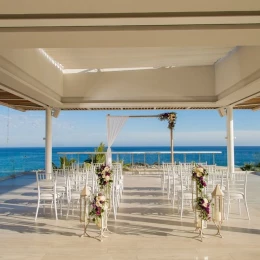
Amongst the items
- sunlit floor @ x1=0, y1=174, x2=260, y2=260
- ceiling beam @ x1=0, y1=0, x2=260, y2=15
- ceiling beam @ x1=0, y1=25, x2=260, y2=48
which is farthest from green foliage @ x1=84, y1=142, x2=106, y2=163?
ceiling beam @ x1=0, y1=0, x2=260, y2=15

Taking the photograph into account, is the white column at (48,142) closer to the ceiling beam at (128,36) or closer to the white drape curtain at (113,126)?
the white drape curtain at (113,126)

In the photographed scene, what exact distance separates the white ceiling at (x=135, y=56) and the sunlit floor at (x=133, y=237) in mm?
3915

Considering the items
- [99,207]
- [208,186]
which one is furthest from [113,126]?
[99,207]

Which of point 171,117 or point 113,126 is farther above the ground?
point 171,117

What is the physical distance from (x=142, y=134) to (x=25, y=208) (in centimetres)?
3386

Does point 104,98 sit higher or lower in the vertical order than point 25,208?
higher

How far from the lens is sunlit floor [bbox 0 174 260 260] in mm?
4352

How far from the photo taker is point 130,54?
30.3 ft

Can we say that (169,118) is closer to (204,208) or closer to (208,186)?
(208,186)

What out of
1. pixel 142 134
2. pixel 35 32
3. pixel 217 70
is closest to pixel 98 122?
pixel 142 134

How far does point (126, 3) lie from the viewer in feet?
11.8

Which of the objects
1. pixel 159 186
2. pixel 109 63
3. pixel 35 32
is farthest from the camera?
pixel 159 186

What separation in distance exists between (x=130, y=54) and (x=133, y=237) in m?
5.48

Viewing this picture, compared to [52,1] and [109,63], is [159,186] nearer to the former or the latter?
[109,63]
